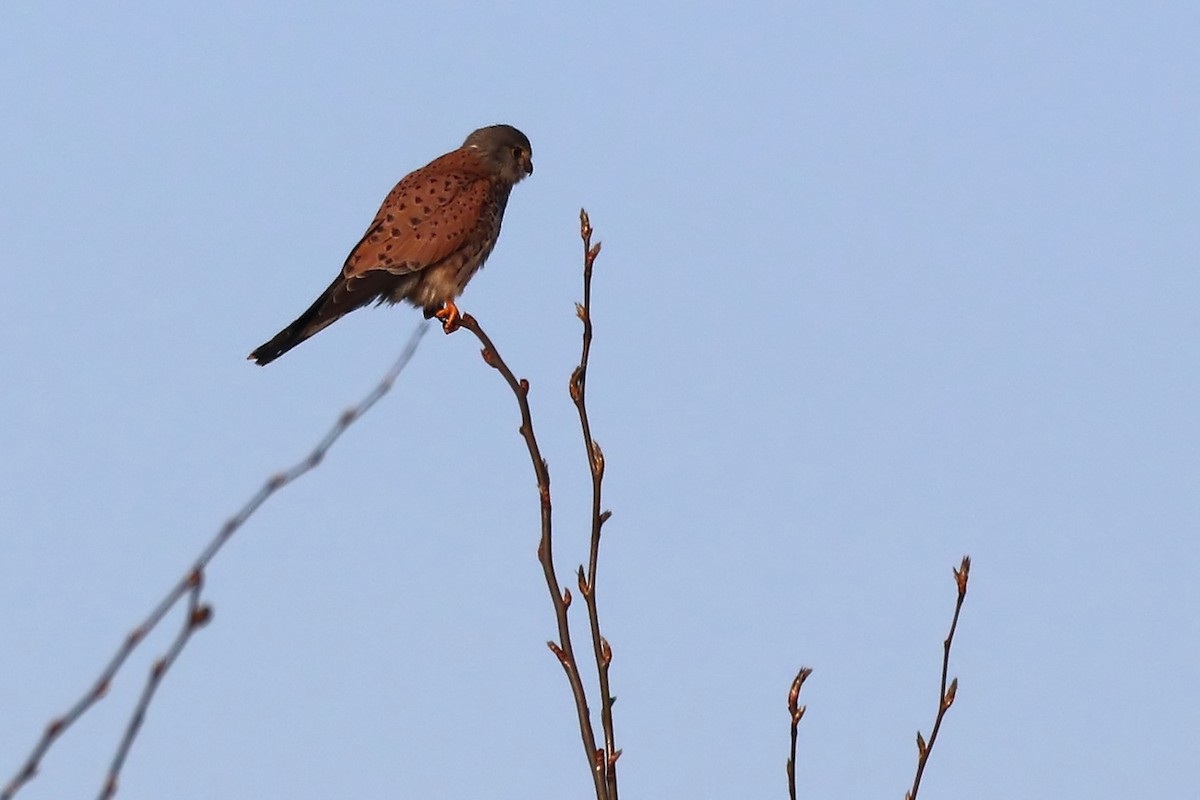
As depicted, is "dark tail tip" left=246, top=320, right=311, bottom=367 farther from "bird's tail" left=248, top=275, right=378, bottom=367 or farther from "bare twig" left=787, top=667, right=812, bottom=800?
"bare twig" left=787, top=667, right=812, bottom=800

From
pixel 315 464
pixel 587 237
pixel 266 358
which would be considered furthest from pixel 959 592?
pixel 266 358

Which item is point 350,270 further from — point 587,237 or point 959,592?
point 959,592

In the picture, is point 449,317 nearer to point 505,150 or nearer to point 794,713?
point 505,150

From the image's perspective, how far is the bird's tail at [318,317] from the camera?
19.2ft

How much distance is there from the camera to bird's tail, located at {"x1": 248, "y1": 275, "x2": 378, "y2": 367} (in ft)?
19.2

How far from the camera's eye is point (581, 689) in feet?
8.20

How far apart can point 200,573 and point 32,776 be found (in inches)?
7.4

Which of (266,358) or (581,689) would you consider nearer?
(581,689)

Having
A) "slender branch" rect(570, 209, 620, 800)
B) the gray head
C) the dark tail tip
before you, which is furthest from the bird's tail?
"slender branch" rect(570, 209, 620, 800)

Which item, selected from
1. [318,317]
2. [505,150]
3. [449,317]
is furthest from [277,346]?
[505,150]

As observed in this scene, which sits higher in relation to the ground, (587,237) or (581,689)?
(587,237)

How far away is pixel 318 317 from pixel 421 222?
3.06ft

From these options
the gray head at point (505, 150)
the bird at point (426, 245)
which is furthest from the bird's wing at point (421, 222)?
the gray head at point (505, 150)

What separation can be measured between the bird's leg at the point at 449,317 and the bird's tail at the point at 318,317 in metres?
0.29
